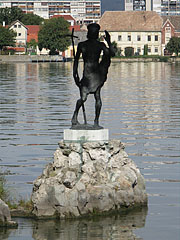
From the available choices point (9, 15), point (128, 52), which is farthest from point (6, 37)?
point (9, 15)

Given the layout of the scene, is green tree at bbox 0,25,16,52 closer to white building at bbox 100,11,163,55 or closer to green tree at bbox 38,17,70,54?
green tree at bbox 38,17,70,54

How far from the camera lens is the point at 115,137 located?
85.7 ft

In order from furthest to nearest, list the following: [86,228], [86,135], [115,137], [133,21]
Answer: [133,21] → [115,137] → [86,135] → [86,228]

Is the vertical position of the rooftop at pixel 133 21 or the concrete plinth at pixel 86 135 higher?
the rooftop at pixel 133 21

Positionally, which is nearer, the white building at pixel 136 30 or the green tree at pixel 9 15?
the white building at pixel 136 30

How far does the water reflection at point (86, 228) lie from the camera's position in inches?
527

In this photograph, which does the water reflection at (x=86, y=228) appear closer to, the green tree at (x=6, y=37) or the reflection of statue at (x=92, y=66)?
the reflection of statue at (x=92, y=66)

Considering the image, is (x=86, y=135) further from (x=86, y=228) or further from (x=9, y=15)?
(x=9, y=15)

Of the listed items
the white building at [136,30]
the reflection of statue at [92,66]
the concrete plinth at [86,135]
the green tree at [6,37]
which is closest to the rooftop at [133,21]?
the white building at [136,30]

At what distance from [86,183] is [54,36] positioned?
145m

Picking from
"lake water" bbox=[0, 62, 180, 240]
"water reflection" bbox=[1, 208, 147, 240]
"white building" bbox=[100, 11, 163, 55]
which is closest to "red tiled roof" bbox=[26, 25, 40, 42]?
"white building" bbox=[100, 11, 163, 55]

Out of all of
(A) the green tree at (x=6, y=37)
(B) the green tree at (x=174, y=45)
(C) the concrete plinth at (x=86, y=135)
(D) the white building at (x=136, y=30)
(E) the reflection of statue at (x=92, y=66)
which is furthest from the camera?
(D) the white building at (x=136, y=30)

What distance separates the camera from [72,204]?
1420 centimetres

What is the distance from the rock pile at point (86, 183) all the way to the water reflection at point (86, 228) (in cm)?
23
